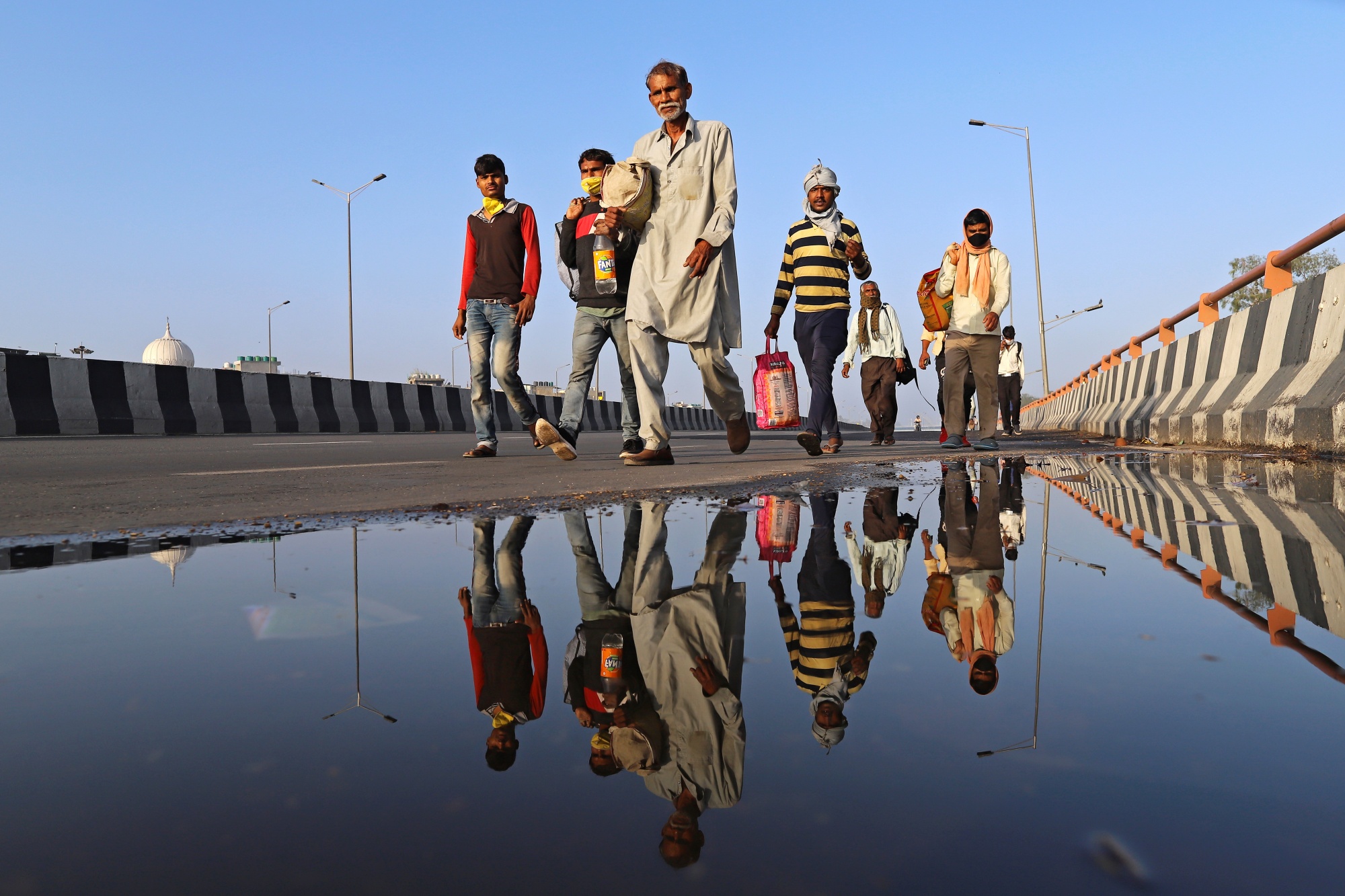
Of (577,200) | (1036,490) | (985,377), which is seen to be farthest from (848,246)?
(1036,490)

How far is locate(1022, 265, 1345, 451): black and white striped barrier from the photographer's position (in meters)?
6.35

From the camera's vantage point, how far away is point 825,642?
169 cm

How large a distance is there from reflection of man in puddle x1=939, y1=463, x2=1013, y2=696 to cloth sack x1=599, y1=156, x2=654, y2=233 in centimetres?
305

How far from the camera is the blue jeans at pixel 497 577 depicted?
194 cm

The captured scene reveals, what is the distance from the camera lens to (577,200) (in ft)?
23.3

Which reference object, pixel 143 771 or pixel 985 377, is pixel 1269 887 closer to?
pixel 143 771

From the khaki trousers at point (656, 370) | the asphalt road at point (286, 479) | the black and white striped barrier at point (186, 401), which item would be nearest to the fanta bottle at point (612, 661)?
the asphalt road at point (286, 479)

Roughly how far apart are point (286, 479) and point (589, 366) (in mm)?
2916

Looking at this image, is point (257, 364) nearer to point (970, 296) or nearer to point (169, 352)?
point (169, 352)

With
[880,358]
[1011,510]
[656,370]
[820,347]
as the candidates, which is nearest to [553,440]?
[656,370]

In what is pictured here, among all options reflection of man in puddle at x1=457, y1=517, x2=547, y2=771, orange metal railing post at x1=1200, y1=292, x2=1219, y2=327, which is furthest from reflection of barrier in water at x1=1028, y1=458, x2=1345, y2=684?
orange metal railing post at x1=1200, y1=292, x2=1219, y2=327

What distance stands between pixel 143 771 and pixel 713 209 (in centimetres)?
541

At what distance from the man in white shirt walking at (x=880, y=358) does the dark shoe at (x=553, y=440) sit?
22.5ft

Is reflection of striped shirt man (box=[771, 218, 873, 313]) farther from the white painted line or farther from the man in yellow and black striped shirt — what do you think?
the white painted line
